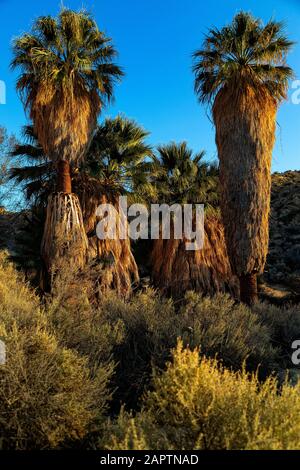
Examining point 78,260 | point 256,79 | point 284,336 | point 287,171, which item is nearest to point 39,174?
point 78,260

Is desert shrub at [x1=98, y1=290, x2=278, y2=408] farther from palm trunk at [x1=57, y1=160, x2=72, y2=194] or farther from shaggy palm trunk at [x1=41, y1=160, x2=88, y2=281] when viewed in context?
palm trunk at [x1=57, y1=160, x2=72, y2=194]

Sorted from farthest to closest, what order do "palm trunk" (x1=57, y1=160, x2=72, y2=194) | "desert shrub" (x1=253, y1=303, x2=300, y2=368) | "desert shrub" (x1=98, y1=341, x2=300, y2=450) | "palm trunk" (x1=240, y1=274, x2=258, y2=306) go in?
"palm trunk" (x1=57, y1=160, x2=72, y2=194) → "palm trunk" (x1=240, y1=274, x2=258, y2=306) → "desert shrub" (x1=253, y1=303, x2=300, y2=368) → "desert shrub" (x1=98, y1=341, x2=300, y2=450)

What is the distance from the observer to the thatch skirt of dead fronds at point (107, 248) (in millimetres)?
15336

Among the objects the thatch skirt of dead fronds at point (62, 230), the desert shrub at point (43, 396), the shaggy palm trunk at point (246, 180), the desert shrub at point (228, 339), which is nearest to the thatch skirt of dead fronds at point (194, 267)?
the shaggy palm trunk at point (246, 180)

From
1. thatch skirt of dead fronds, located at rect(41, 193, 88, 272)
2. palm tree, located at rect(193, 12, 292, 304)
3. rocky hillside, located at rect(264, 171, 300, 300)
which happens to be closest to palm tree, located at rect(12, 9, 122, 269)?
thatch skirt of dead fronds, located at rect(41, 193, 88, 272)

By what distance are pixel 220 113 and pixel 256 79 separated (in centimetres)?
156

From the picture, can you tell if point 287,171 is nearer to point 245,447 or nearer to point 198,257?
point 198,257

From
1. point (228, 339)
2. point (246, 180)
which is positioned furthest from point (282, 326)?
point (246, 180)

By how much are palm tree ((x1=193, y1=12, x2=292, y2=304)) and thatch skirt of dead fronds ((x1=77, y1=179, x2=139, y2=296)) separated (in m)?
3.77

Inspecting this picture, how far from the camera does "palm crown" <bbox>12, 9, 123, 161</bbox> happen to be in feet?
47.4

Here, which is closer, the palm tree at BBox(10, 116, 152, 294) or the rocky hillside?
the palm tree at BBox(10, 116, 152, 294)

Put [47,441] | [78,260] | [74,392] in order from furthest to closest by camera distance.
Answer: [78,260], [74,392], [47,441]

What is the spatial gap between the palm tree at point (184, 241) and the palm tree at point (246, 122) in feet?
12.5

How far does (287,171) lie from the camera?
4550 centimetres
